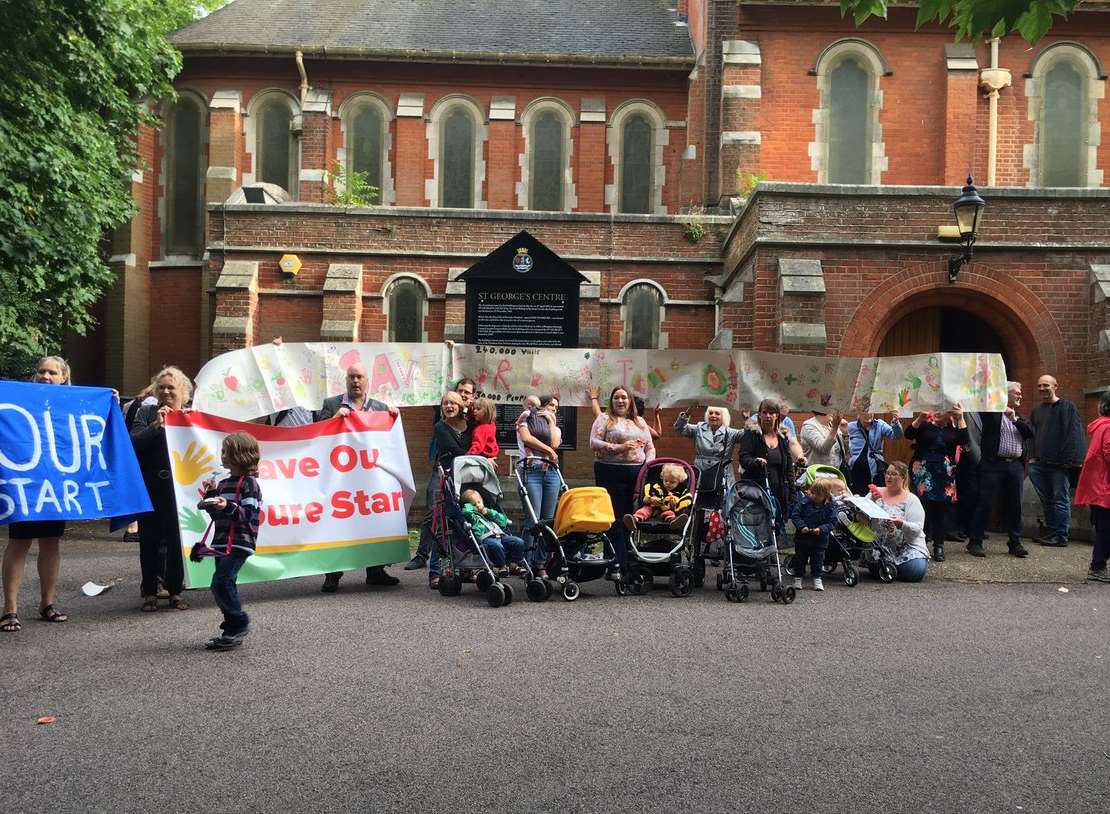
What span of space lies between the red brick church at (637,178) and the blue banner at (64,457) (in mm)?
9420

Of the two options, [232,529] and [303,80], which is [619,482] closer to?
[232,529]

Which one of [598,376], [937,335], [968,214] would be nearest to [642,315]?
[937,335]

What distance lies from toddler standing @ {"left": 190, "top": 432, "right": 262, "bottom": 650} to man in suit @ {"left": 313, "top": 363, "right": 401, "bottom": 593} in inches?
94.6

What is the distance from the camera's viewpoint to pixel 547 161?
29.6 meters

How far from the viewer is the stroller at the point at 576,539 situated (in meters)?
8.80

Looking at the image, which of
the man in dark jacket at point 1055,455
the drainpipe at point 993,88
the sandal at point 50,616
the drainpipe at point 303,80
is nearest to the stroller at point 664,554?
the sandal at point 50,616

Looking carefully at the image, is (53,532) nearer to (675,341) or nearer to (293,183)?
(675,341)

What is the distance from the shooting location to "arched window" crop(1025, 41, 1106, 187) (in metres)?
25.8

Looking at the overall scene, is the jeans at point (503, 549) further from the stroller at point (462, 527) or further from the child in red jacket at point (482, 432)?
the child in red jacket at point (482, 432)

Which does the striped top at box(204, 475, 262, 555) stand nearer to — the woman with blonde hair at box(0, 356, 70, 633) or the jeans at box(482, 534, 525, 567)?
the woman with blonde hair at box(0, 356, 70, 633)

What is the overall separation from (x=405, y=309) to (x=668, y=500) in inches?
527

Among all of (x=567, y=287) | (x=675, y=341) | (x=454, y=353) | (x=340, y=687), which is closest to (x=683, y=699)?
(x=340, y=687)

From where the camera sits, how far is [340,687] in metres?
5.60

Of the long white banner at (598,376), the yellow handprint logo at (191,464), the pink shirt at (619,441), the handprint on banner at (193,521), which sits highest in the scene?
the long white banner at (598,376)
